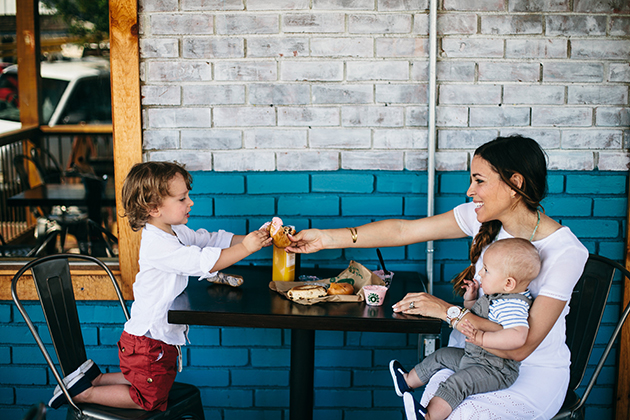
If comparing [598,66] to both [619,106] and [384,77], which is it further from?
[384,77]

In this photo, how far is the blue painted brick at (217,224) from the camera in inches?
106

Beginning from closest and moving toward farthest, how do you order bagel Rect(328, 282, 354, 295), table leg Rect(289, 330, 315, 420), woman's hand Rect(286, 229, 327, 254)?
bagel Rect(328, 282, 354, 295), table leg Rect(289, 330, 315, 420), woman's hand Rect(286, 229, 327, 254)

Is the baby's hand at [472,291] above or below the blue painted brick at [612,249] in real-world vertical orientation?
below

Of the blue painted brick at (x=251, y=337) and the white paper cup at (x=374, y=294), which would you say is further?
the blue painted brick at (x=251, y=337)

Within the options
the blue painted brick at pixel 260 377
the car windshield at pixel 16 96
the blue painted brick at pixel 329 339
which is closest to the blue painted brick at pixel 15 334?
the blue painted brick at pixel 260 377

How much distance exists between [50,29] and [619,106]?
376cm

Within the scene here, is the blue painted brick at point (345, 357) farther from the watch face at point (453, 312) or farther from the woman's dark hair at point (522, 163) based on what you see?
the woman's dark hair at point (522, 163)

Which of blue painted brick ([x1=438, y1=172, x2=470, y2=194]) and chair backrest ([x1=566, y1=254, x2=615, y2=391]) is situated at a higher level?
blue painted brick ([x1=438, y1=172, x2=470, y2=194])

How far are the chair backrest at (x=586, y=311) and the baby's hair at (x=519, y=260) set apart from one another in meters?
0.55

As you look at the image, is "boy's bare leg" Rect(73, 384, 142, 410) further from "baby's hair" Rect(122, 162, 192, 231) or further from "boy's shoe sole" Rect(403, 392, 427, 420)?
"boy's shoe sole" Rect(403, 392, 427, 420)

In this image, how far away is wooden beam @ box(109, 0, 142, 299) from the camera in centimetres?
254

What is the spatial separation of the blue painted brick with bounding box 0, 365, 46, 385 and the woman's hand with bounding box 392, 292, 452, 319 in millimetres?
2010

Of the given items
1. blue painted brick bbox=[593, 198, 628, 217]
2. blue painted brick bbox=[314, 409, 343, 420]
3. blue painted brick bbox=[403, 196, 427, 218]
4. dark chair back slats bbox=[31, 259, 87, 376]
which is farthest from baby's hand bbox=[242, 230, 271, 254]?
blue painted brick bbox=[593, 198, 628, 217]

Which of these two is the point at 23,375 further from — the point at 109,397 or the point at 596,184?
the point at 596,184
